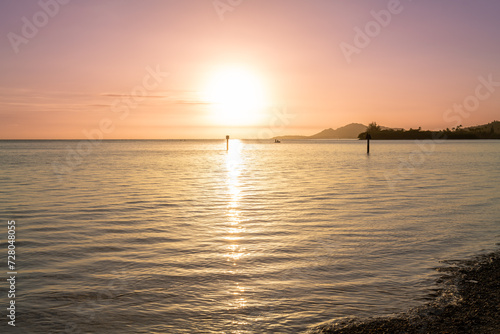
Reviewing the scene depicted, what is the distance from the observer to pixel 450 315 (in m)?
7.99

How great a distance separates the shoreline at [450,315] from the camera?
741 centimetres

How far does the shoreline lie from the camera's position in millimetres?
7414

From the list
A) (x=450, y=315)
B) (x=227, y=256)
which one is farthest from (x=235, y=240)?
(x=450, y=315)

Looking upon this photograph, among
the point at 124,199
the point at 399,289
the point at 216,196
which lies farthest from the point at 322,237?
the point at 124,199

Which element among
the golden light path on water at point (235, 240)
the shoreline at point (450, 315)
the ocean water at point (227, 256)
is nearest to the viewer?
the shoreline at point (450, 315)

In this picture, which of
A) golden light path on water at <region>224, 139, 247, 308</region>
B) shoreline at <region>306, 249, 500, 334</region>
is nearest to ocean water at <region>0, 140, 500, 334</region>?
golden light path on water at <region>224, 139, 247, 308</region>

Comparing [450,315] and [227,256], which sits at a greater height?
[450,315]

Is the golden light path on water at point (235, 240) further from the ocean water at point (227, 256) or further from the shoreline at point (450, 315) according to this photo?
the shoreline at point (450, 315)

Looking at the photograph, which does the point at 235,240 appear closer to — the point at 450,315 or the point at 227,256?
the point at 227,256

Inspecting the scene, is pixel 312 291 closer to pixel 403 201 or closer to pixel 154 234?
pixel 154 234

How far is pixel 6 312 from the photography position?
8648 millimetres

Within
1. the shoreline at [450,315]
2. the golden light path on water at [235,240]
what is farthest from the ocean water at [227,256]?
the shoreline at [450,315]

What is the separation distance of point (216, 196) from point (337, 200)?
781 cm

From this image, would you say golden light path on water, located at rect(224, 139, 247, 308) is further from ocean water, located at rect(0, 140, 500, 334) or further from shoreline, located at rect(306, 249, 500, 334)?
shoreline, located at rect(306, 249, 500, 334)
